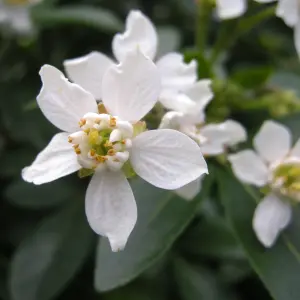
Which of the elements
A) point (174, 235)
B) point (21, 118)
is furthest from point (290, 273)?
point (21, 118)

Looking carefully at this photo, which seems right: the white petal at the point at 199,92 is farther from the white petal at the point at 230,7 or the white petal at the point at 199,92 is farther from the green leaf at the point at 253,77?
the green leaf at the point at 253,77

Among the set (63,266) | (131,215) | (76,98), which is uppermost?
(76,98)

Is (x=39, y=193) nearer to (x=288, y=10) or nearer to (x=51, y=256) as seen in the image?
(x=51, y=256)

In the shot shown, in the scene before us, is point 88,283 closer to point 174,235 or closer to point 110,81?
point 174,235

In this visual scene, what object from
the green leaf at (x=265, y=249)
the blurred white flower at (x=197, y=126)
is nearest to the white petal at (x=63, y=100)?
the blurred white flower at (x=197, y=126)

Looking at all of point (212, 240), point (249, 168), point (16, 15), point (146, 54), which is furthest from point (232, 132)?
point (16, 15)

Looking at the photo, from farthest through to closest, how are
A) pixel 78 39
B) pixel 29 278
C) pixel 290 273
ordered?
pixel 78 39
pixel 29 278
pixel 290 273

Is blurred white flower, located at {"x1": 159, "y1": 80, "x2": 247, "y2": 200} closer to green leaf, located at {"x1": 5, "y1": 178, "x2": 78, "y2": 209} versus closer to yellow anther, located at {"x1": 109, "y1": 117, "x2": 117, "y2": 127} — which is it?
yellow anther, located at {"x1": 109, "y1": 117, "x2": 117, "y2": 127}
